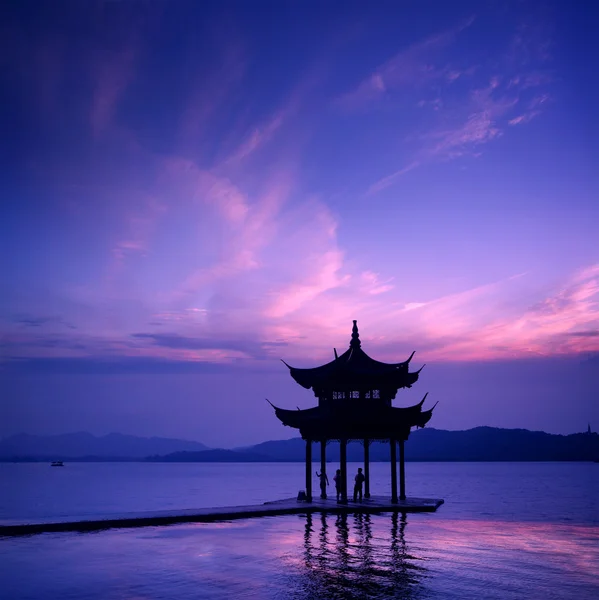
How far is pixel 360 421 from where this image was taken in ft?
112

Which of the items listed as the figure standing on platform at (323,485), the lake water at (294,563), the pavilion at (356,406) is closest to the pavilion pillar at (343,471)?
the pavilion at (356,406)

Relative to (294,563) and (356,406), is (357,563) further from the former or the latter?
(356,406)

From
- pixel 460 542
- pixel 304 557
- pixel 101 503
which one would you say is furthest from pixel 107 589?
pixel 101 503

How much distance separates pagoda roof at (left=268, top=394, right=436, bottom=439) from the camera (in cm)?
3425

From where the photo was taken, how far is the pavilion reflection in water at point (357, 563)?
15477 millimetres

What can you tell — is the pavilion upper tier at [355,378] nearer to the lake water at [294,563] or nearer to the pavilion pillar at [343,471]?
the pavilion pillar at [343,471]

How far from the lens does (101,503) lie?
81.8m

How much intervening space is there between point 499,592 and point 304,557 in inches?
247

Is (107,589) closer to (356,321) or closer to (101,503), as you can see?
(356,321)

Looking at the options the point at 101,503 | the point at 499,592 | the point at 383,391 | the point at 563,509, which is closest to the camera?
the point at 499,592

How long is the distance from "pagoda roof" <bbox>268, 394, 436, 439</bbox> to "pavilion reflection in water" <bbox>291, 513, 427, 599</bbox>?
6456mm

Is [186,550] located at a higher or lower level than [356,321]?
lower

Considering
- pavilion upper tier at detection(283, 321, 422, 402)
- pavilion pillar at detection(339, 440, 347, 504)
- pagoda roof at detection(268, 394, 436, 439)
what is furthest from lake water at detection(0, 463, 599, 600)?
pavilion upper tier at detection(283, 321, 422, 402)

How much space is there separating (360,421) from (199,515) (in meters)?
10.5
